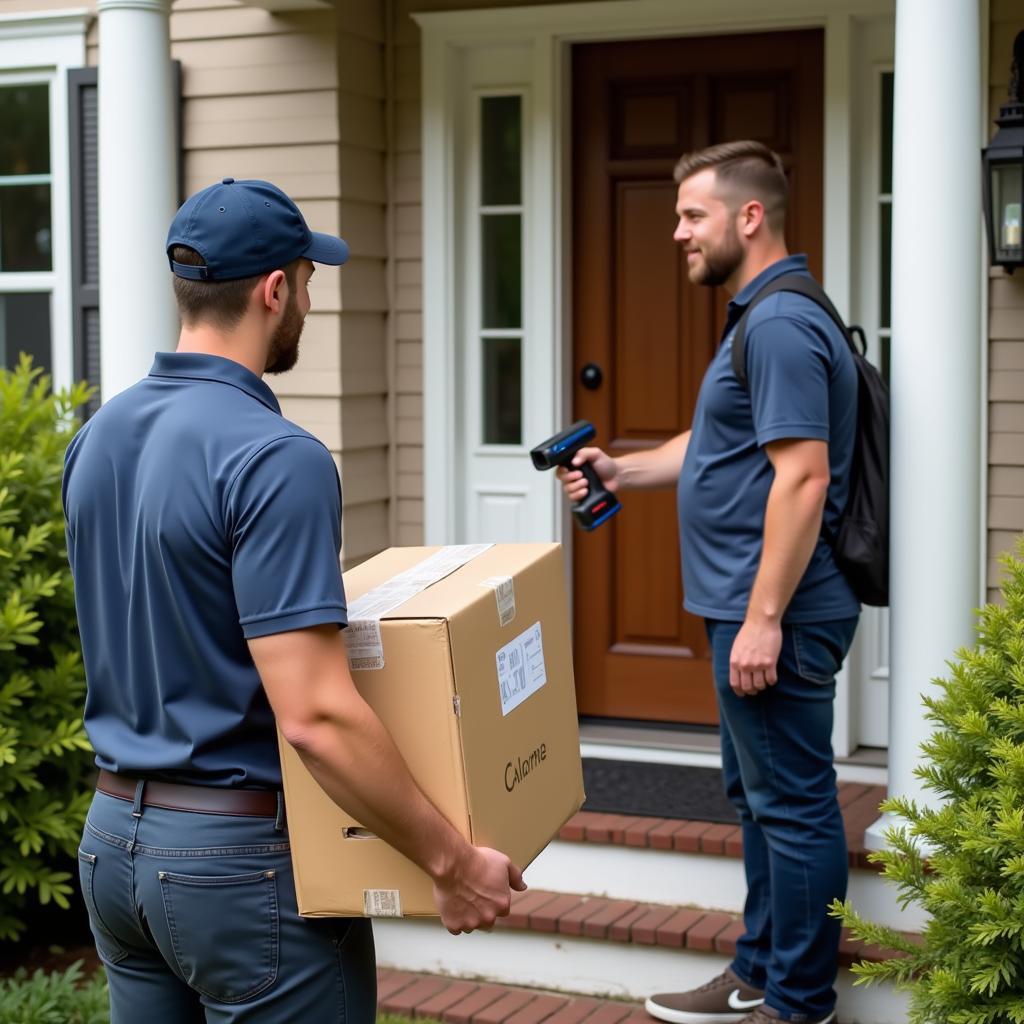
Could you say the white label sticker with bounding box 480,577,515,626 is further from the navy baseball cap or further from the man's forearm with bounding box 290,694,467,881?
the navy baseball cap

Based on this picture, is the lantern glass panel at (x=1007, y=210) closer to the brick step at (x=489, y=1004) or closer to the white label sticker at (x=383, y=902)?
the brick step at (x=489, y=1004)

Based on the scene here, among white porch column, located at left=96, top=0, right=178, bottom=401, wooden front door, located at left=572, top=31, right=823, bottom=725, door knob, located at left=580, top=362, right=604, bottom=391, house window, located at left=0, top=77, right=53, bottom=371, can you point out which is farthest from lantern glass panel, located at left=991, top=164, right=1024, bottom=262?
house window, located at left=0, top=77, right=53, bottom=371

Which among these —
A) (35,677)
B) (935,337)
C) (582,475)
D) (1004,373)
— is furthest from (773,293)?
(35,677)

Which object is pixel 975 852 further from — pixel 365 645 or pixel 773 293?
pixel 773 293

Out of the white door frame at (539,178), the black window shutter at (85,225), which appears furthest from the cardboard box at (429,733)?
the black window shutter at (85,225)

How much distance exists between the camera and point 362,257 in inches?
212

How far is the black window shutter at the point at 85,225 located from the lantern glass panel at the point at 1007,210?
310cm

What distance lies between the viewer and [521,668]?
2.40 metres

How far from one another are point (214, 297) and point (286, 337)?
0.12 metres

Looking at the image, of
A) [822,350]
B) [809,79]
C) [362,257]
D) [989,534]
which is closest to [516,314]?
[362,257]

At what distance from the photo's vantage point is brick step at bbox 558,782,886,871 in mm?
4414

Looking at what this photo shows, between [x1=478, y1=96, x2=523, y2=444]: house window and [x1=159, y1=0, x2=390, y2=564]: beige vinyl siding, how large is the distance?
0.35 metres

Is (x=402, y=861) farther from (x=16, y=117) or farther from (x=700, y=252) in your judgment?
(x=16, y=117)

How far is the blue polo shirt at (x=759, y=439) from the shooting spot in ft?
11.4
